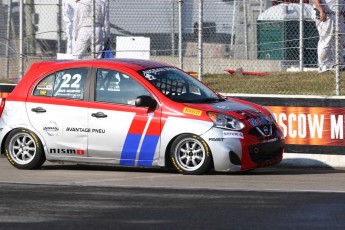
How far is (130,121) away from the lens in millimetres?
13312

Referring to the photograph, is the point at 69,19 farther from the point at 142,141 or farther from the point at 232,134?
the point at 232,134

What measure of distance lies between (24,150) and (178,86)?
7.19 feet

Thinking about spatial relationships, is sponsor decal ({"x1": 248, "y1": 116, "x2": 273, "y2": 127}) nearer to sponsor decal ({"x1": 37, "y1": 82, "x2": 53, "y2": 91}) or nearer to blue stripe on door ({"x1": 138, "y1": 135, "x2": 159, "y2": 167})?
blue stripe on door ({"x1": 138, "y1": 135, "x2": 159, "y2": 167})

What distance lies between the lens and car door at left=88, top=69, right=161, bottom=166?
1323cm

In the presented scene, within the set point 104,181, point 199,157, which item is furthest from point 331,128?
point 104,181

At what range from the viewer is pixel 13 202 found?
35.6 ft

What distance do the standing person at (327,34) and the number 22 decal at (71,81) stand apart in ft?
13.5

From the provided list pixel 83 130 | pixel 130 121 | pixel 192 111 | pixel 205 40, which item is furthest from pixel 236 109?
pixel 205 40

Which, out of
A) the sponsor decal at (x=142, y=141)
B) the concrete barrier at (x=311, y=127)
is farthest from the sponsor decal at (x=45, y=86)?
the concrete barrier at (x=311, y=127)

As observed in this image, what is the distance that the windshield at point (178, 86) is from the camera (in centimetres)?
1354

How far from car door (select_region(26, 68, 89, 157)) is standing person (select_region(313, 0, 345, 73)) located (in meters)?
4.18

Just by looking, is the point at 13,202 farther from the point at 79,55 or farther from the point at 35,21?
the point at 35,21

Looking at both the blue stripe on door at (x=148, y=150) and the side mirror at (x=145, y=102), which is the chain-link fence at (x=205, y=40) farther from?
the blue stripe on door at (x=148, y=150)

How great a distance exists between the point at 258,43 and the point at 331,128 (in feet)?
16.0
